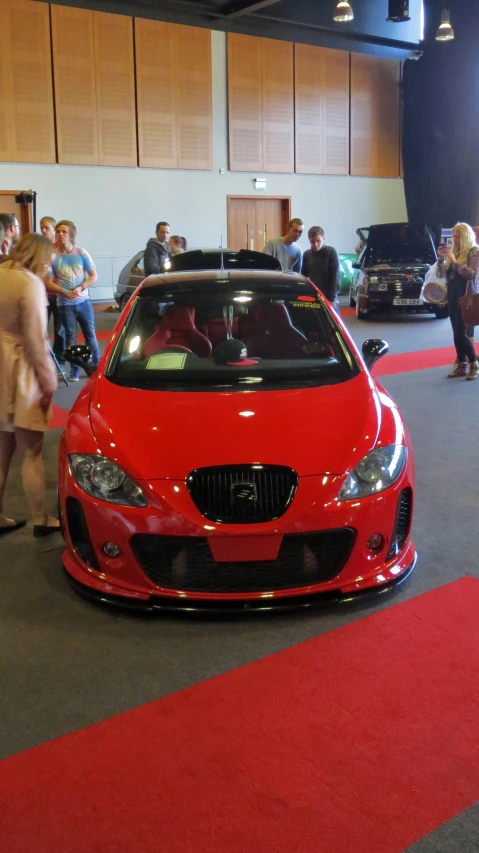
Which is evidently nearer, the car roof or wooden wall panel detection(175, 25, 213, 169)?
the car roof

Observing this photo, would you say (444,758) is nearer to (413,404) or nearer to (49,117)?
(413,404)

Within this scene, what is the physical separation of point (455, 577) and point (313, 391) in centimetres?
110

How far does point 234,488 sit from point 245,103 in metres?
18.3

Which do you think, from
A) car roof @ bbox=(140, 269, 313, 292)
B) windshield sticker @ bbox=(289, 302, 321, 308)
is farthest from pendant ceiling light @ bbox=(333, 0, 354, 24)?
windshield sticker @ bbox=(289, 302, 321, 308)

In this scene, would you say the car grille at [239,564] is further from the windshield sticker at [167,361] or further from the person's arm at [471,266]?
the person's arm at [471,266]

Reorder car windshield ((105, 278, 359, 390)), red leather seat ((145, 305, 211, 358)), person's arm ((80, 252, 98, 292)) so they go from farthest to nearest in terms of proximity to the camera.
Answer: person's arm ((80, 252, 98, 292)) → red leather seat ((145, 305, 211, 358)) → car windshield ((105, 278, 359, 390))

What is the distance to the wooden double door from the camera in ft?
65.8

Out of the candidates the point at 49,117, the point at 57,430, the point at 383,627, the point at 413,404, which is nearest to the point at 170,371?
the point at 383,627

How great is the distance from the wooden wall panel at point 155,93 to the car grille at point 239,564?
54.2 ft

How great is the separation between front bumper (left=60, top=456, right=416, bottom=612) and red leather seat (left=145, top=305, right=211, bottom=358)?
3.62ft

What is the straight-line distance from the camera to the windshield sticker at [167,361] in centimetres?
396

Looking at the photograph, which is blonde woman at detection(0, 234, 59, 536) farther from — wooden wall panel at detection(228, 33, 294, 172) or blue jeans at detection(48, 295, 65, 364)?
wooden wall panel at detection(228, 33, 294, 172)

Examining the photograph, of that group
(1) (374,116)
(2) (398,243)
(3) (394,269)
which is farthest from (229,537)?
(1) (374,116)

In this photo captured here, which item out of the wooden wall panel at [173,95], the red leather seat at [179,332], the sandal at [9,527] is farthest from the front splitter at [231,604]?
the wooden wall panel at [173,95]
